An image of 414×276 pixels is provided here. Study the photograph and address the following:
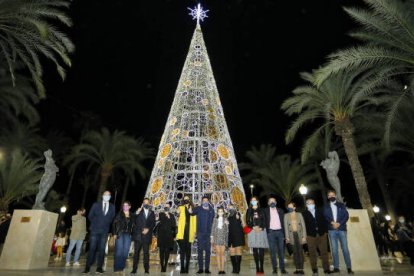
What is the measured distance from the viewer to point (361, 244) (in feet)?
30.2

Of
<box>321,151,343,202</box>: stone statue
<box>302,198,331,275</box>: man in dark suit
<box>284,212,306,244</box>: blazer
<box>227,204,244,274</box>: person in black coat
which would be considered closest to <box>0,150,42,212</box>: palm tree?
<box>227,204,244,274</box>: person in black coat

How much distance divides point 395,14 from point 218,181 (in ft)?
31.6

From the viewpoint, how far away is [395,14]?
39.4 ft

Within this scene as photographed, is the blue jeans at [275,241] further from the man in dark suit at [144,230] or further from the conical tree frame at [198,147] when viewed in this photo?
the conical tree frame at [198,147]

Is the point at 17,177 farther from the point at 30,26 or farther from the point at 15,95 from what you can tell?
the point at 30,26

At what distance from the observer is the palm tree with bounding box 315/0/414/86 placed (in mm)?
12164

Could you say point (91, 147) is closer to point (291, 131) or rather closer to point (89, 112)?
point (89, 112)

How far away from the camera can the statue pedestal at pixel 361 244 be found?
29.7ft

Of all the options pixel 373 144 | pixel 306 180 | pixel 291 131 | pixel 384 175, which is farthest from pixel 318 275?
pixel 384 175

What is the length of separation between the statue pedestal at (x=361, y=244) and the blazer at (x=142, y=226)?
5.27 metres

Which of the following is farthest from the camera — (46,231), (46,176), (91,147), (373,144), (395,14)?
(91,147)

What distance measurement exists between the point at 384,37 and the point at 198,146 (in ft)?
28.8

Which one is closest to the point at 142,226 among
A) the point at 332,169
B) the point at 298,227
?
the point at 298,227

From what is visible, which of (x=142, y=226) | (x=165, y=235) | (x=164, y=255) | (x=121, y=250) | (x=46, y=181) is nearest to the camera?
(x=121, y=250)
